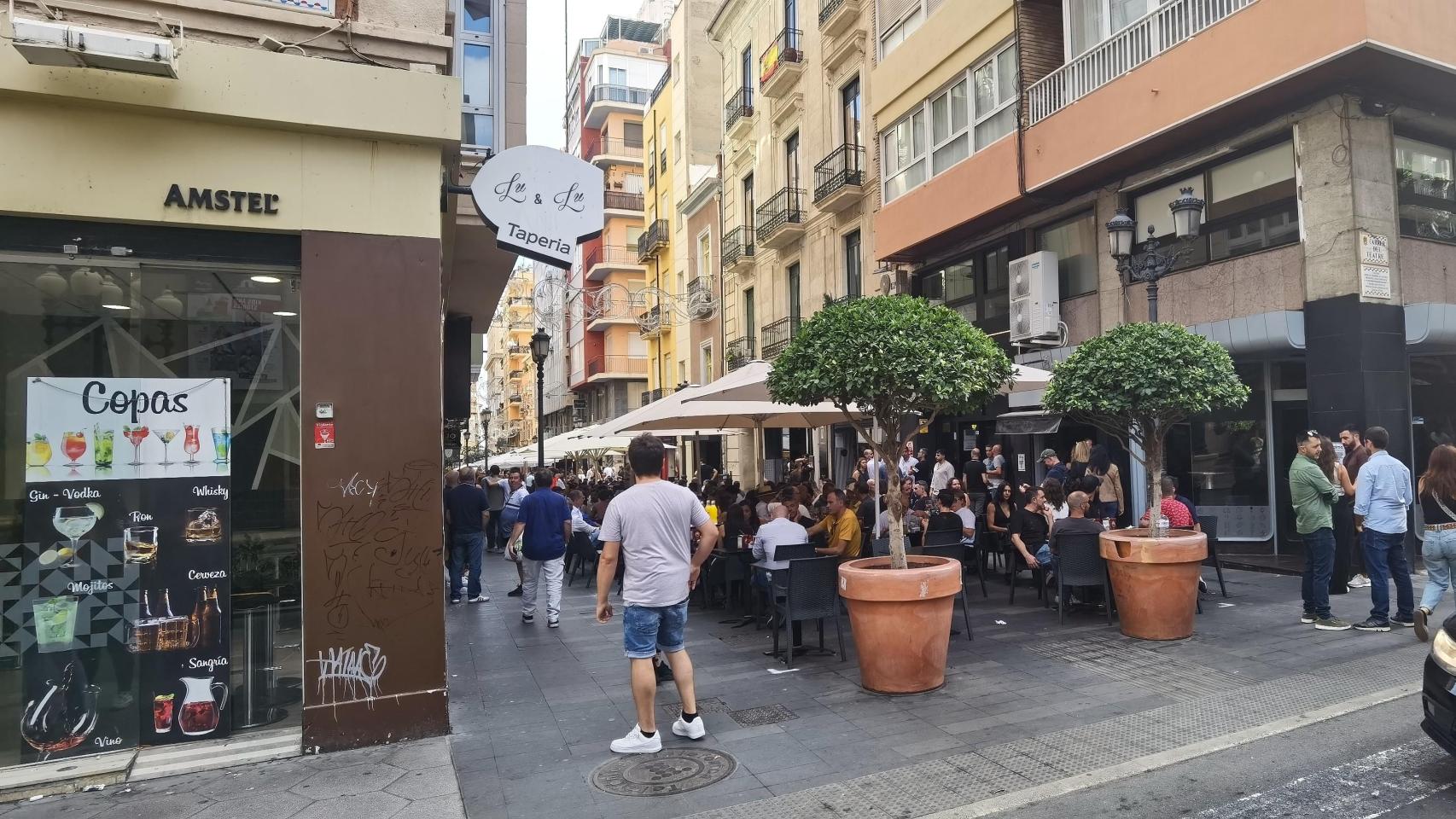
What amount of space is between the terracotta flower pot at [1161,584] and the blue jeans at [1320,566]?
118cm

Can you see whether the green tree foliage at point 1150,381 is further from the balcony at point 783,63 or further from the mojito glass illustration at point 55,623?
the balcony at point 783,63

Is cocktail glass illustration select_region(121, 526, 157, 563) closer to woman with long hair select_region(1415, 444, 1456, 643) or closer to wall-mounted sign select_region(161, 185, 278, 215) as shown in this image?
wall-mounted sign select_region(161, 185, 278, 215)

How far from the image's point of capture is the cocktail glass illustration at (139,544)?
5.12m

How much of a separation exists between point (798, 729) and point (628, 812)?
1475mm

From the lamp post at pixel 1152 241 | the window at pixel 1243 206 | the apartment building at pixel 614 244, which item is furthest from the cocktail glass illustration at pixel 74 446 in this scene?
the apartment building at pixel 614 244

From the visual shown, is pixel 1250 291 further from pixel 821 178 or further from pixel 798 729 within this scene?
pixel 821 178

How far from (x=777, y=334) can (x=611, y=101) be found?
2770cm

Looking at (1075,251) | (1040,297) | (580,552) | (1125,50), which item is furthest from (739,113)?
(580,552)

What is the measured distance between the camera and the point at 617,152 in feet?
154

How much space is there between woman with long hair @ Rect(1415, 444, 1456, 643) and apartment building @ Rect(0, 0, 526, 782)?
7548 mm

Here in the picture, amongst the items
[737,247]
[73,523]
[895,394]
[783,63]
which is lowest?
[73,523]

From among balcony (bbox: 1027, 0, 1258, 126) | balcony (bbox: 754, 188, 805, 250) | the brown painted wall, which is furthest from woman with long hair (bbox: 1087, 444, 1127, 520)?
balcony (bbox: 754, 188, 805, 250)

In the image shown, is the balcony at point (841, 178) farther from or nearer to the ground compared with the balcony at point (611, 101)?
nearer to the ground

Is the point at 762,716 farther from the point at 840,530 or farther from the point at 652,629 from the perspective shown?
the point at 840,530
